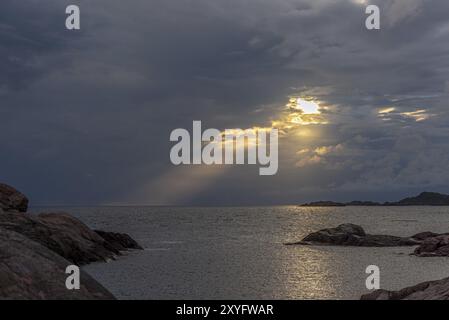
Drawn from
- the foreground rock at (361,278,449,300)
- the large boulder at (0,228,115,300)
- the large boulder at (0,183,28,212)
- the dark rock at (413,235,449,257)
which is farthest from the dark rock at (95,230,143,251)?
the large boulder at (0,228,115,300)

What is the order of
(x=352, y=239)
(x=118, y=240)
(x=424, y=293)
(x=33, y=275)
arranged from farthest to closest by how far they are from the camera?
(x=352, y=239)
(x=118, y=240)
(x=424, y=293)
(x=33, y=275)

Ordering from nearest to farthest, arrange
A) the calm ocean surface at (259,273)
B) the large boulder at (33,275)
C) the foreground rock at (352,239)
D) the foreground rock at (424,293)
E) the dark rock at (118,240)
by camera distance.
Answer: the large boulder at (33,275)
the foreground rock at (424,293)
the calm ocean surface at (259,273)
the dark rock at (118,240)
the foreground rock at (352,239)

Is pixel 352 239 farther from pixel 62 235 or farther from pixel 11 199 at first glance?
pixel 11 199

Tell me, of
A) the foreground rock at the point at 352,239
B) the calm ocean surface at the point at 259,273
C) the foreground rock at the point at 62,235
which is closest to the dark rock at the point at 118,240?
Result: the calm ocean surface at the point at 259,273

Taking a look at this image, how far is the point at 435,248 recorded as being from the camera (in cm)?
6291

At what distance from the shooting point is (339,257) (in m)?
62.8

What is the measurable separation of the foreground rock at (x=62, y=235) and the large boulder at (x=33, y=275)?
22.5 m

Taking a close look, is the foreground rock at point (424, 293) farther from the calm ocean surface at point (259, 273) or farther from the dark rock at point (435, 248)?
the dark rock at point (435, 248)

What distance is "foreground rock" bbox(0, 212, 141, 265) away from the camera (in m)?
37.4

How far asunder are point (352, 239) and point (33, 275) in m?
74.0

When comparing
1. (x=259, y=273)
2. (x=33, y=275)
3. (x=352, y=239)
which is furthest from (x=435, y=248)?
(x=33, y=275)

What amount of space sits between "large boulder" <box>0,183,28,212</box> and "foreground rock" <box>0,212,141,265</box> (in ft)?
7.31

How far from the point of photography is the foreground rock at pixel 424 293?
17328 millimetres
